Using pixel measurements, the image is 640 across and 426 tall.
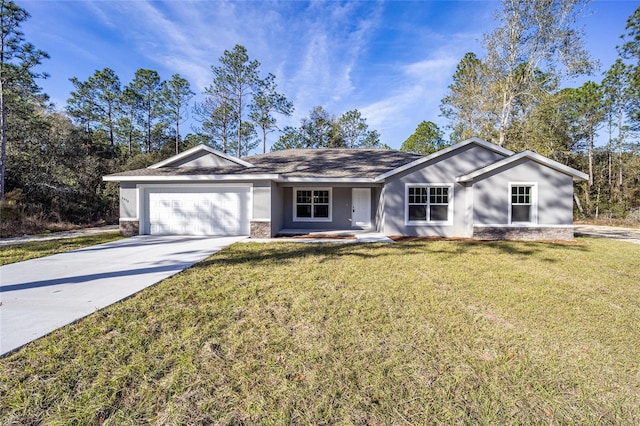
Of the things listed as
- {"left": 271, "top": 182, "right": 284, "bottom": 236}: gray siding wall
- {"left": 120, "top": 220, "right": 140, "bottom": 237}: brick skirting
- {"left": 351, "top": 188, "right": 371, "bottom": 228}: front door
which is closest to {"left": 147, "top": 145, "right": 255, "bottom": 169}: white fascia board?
{"left": 271, "top": 182, "right": 284, "bottom": 236}: gray siding wall

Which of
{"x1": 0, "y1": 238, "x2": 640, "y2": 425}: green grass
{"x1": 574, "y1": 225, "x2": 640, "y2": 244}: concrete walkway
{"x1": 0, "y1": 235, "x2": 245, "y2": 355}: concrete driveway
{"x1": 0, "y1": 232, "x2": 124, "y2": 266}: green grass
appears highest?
{"x1": 574, "y1": 225, "x2": 640, "y2": 244}: concrete walkway

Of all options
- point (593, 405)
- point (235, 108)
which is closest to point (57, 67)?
point (235, 108)

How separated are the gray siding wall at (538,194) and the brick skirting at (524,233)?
239mm

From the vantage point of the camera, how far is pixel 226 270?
5.96m

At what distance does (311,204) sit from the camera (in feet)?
43.8

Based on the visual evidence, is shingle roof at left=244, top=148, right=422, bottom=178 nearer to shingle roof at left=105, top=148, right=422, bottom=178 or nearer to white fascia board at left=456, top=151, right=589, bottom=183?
shingle roof at left=105, top=148, right=422, bottom=178

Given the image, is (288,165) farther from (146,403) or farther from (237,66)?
(237,66)

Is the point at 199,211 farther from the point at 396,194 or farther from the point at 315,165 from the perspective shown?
the point at 396,194

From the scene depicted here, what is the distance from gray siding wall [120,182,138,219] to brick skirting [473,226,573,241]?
14.3m

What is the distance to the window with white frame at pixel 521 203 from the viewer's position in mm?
10352

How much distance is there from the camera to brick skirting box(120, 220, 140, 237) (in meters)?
11.2

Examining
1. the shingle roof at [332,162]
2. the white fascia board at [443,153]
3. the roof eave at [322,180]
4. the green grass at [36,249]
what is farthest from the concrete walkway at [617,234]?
the green grass at [36,249]

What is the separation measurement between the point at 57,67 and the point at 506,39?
27.6 m

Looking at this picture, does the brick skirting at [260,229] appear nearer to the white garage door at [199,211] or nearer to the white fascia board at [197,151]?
the white garage door at [199,211]
